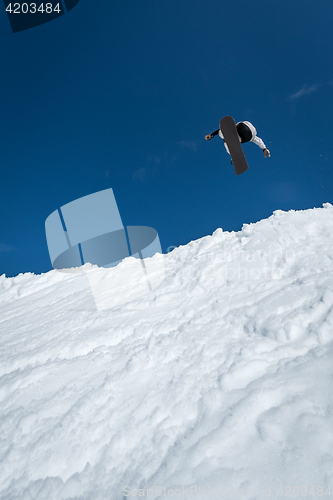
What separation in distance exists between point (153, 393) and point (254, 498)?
1983 mm

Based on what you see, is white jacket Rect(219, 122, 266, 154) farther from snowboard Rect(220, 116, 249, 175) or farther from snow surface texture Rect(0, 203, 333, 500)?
snow surface texture Rect(0, 203, 333, 500)

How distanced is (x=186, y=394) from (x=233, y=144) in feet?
18.3

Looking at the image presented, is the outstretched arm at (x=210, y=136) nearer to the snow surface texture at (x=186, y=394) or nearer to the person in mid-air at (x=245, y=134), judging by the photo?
the person in mid-air at (x=245, y=134)

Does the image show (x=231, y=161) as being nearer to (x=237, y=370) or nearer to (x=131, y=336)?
(x=237, y=370)

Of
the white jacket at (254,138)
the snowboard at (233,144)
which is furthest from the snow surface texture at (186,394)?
the white jacket at (254,138)

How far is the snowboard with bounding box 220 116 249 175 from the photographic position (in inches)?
210

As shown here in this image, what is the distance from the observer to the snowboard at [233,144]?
534 centimetres

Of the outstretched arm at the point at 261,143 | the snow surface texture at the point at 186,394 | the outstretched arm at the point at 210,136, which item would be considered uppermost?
the outstretched arm at the point at 210,136

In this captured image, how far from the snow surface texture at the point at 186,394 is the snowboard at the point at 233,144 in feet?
11.0

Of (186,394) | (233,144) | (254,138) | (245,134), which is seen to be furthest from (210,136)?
(186,394)

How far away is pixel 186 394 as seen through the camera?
12.1 feet

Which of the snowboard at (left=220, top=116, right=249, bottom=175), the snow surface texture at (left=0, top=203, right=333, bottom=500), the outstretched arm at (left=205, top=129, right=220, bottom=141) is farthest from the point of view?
the snowboard at (left=220, top=116, right=249, bottom=175)

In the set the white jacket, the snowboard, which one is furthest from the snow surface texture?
the white jacket

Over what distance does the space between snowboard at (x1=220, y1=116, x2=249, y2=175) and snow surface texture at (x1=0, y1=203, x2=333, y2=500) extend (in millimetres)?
3346
